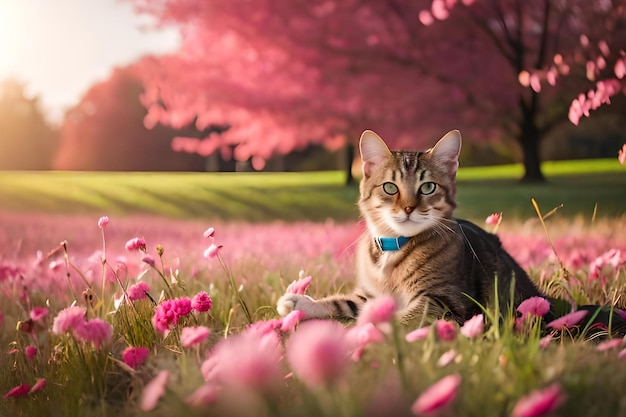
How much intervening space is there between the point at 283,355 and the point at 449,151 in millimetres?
1189

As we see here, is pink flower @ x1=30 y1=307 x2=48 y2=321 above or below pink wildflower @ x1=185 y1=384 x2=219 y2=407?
below

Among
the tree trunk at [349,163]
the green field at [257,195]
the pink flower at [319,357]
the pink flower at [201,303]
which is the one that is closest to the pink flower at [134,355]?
the pink flower at [201,303]

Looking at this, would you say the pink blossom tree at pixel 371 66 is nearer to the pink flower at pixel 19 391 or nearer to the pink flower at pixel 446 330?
the pink flower at pixel 446 330

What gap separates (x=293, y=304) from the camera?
266cm

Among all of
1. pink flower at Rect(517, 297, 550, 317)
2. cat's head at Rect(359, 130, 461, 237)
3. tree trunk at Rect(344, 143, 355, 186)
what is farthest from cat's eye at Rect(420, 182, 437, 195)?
tree trunk at Rect(344, 143, 355, 186)

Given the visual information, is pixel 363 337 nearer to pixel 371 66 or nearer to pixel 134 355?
pixel 134 355

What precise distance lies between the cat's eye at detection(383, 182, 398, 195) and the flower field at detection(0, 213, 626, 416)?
1.77 feet

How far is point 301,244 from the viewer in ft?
17.8

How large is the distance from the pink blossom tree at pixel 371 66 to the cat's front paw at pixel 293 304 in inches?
195

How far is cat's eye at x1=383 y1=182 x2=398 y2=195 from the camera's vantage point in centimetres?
273

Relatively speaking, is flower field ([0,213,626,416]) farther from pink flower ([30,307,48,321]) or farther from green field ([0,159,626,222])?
green field ([0,159,626,222])

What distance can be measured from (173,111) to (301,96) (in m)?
1.97

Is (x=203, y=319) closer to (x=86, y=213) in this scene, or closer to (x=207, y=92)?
(x=207, y=92)

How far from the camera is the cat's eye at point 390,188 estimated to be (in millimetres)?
2727
